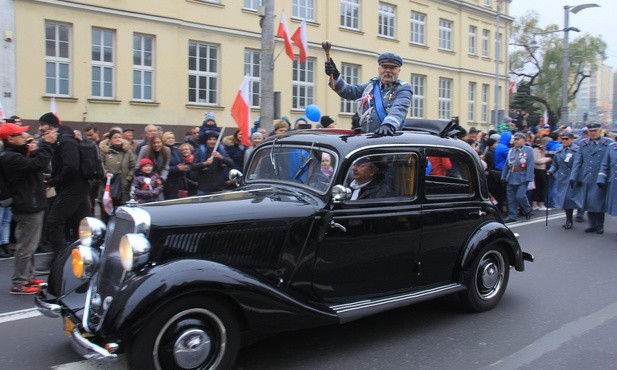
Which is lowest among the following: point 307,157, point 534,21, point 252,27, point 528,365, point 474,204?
point 528,365

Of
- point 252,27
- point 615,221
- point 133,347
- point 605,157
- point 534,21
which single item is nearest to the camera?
point 133,347

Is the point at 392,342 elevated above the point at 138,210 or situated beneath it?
situated beneath

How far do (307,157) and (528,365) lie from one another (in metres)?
2.39

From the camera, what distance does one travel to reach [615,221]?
38.7 ft

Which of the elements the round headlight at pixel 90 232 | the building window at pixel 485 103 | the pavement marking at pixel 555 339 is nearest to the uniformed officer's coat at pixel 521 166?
the pavement marking at pixel 555 339

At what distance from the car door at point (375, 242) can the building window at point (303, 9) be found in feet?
66.9

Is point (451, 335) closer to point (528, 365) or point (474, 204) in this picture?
point (528, 365)

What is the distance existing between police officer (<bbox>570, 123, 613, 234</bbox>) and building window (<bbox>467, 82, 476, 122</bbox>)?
26374mm

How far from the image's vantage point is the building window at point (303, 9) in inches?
950

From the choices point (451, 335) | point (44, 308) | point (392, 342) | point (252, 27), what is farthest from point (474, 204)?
point (252, 27)

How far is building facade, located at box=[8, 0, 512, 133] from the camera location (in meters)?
17.2

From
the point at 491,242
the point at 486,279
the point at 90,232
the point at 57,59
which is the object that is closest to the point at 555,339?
the point at 486,279

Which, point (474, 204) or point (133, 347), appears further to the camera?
point (474, 204)

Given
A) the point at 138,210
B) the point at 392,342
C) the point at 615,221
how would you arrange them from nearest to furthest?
the point at 138,210
the point at 392,342
the point at 615,221
